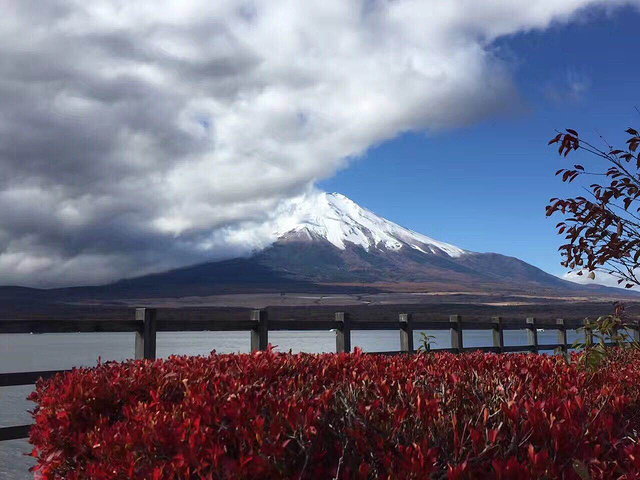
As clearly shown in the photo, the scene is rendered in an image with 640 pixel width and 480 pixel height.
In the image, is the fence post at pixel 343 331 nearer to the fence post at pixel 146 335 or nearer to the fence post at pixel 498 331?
the fence post at pixel 146 335

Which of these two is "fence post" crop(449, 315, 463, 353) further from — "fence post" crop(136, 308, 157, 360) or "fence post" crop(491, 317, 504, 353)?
"fence post" crop(136, 308, 157, 360)

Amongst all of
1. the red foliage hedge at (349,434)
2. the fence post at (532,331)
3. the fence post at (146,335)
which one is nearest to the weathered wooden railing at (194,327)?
the fence post at (146,335)

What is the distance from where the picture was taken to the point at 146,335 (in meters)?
9.00

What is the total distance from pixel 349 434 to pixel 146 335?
22.4 feet

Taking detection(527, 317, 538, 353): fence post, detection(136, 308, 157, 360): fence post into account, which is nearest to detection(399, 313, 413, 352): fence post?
detection(527, 317, 538, 353): fence post

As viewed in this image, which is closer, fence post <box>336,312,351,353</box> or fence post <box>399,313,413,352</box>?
fence post <box>336,312,351,353</box>

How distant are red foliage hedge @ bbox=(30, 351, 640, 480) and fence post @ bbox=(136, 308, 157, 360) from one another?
4820 mm

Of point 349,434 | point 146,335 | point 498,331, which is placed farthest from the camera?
point 498,331

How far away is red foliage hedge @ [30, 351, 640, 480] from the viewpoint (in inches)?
96.7

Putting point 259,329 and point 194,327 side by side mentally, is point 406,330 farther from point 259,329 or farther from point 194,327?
point 194,327

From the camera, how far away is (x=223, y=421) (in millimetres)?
2959

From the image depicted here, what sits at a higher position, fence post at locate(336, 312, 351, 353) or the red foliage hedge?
fence post at locate(336, 312, 351, 353)

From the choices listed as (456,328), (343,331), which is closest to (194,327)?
(343,331)

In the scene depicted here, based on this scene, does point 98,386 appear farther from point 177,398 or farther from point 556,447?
point 556,447
